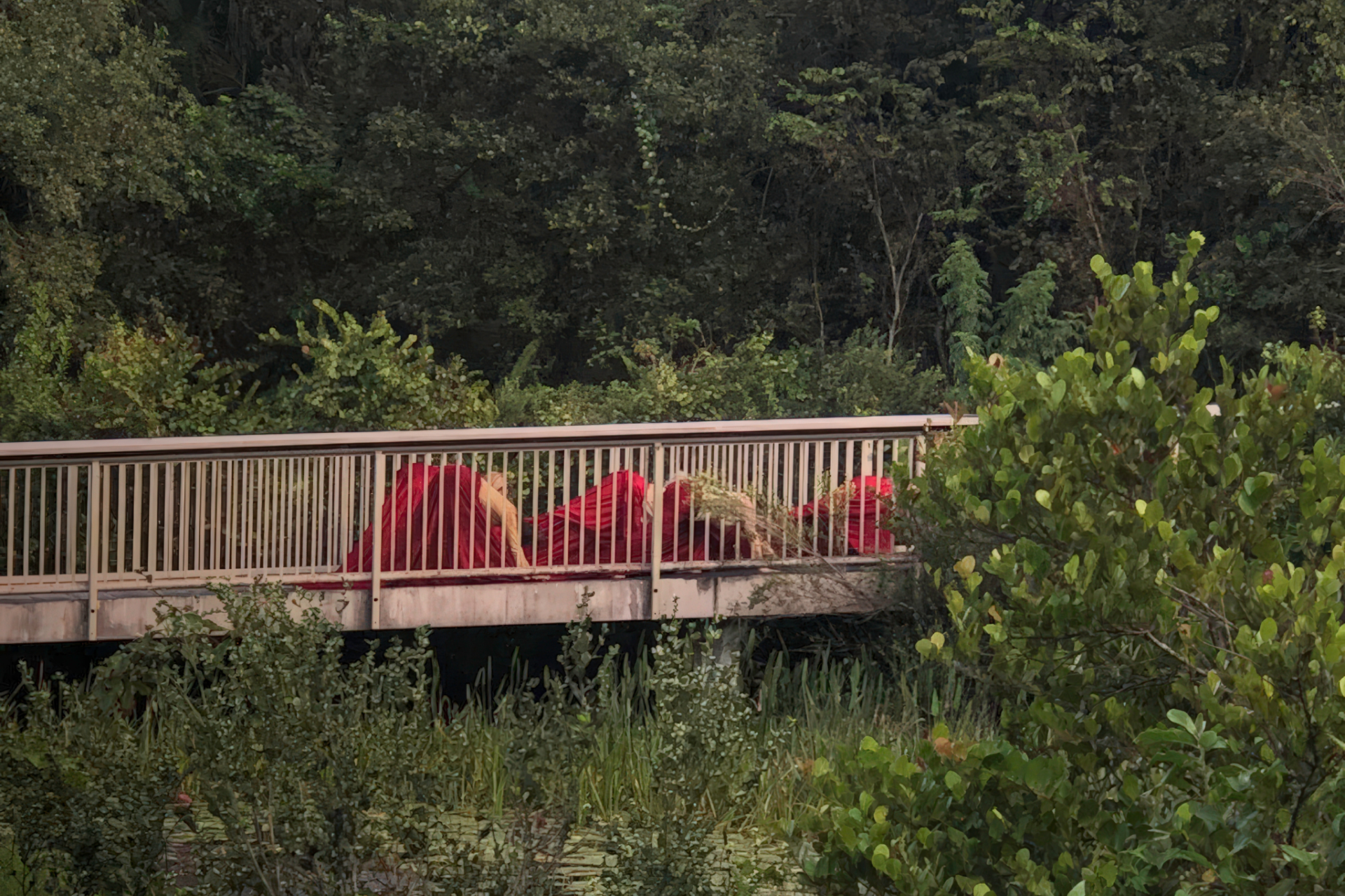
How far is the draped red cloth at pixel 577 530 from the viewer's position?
24.1ft

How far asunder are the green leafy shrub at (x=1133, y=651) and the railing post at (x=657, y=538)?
4.24 metres

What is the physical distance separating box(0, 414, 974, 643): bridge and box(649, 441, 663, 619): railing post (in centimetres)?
1

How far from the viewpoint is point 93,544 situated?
6785 millimetres

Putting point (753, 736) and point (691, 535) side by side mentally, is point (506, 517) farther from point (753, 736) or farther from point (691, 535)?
point (753, 736)

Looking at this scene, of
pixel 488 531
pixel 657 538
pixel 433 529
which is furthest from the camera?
pixel 433 529

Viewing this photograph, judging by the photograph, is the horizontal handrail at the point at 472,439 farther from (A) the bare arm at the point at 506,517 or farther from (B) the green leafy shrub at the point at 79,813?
(B) the green leafy shrub at the point at 79,813

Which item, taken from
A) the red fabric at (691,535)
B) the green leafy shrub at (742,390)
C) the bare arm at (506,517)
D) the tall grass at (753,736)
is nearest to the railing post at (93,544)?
the bare arm at (506,517)

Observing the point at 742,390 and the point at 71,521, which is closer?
the point at 71,521

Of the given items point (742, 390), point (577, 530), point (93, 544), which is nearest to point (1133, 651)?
point (577, 530)

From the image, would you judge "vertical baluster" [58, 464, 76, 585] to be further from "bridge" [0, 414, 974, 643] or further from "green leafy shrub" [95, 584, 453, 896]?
"green leafy shrub" [95, 584, 453, 896]

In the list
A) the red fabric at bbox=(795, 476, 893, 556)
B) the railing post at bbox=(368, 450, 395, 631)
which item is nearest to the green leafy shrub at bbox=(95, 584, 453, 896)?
the railing post at bbox=(368, 450, 395, 631)

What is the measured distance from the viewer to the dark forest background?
14.7 meters

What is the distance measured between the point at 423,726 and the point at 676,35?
13822 mm

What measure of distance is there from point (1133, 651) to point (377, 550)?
16.3 ft
